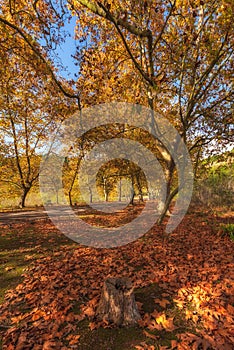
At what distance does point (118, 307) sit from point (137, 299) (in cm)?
72

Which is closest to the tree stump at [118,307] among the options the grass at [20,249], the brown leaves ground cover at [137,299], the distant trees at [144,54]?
the brown leaves ground cover at [137,299]

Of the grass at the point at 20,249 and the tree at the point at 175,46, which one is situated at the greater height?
the tree at the point at 175,46

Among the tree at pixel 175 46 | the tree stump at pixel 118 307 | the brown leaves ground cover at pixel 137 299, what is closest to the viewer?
the brown leaves ground cover at pixel 137 299

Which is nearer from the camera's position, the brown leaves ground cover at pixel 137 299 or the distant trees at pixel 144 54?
the brown leaves ground cover at pixel 137 299

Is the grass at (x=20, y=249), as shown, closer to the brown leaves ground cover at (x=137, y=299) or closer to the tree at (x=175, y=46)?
the brown leaves ground cover at (x=137, y=299)

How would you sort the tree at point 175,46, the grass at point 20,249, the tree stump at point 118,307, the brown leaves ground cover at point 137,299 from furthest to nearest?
the tree at point 175,46 < the grass at point 20,249 < the tree stump at point 118,307 < the brown leaves ground cover at point 137,299

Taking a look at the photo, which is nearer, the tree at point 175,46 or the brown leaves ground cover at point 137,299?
the brown leaves ground cover at point 137,299

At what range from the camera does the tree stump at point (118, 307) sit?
323 centimetres

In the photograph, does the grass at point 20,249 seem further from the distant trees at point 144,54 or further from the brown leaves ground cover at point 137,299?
the distant trees at point 144,54

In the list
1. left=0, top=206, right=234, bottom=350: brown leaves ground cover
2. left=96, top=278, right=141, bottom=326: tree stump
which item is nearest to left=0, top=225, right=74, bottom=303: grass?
left=0, top=206, right=234, bottom=350: brown leaves ground cover

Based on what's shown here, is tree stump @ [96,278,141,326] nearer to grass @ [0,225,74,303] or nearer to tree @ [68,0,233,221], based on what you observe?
grass @ [0,225,74,303]

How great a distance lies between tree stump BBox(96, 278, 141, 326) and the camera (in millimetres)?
3229

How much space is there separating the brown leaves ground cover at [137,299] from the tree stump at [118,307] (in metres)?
0.13

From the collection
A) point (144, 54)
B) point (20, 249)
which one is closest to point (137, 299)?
point (20, 249)
